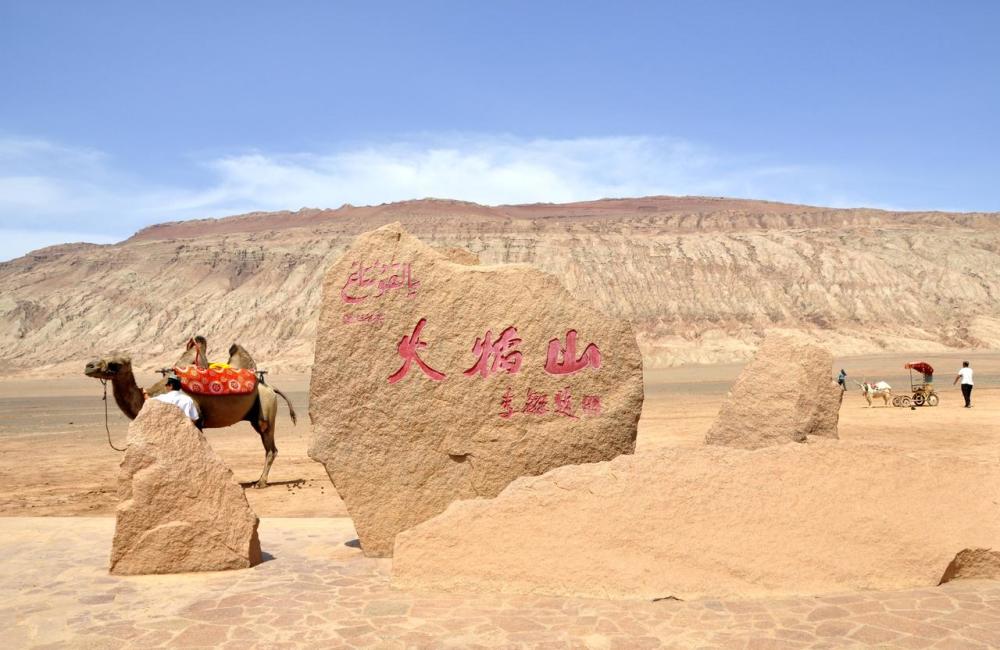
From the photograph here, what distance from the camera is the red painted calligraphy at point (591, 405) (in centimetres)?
645

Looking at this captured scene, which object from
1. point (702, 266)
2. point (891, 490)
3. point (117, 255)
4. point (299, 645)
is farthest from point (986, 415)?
point (117, 255)

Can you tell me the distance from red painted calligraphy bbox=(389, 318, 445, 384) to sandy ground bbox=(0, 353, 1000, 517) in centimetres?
334

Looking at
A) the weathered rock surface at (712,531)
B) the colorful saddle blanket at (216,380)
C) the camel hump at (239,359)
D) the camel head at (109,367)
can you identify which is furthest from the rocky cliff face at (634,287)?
the weathered rock surface at (712,531)

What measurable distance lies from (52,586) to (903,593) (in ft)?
18.7

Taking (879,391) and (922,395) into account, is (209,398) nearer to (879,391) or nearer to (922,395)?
(879,391)

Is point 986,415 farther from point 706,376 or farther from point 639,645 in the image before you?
point 706,376

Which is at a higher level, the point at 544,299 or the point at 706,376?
the point at 544,299

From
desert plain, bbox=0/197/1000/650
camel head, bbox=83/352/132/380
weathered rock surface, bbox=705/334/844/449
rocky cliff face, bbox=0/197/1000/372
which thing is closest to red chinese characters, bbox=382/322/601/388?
desert plain, bbox=0/197/1000/650

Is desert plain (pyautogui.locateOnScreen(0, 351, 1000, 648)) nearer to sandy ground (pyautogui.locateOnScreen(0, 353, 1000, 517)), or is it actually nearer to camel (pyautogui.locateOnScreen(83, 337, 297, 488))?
sandy ground (pyautogui.locateOnScreen(0, 353, 1000, 517))

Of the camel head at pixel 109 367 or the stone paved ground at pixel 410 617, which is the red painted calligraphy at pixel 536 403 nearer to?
the stone paved ground at pixel 410 617

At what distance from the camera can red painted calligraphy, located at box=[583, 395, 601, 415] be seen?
6.45 m

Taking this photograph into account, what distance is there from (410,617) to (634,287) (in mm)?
50960

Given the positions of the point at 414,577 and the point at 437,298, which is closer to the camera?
the point at 414,577

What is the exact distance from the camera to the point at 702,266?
56.7 metres
